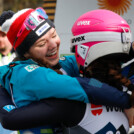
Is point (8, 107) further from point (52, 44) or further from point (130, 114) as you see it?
point (130, 114)

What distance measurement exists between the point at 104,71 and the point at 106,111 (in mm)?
240

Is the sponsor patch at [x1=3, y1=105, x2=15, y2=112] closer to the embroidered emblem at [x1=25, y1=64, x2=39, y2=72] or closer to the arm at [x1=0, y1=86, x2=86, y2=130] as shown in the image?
the arm at [x1=0, y1=86, x2=86, y2=130]

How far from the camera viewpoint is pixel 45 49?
2018mm

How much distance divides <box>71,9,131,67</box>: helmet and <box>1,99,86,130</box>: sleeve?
32cm

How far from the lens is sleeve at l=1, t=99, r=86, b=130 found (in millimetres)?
1659

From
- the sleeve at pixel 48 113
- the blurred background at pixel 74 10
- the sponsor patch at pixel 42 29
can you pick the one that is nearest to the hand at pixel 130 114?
the sleeve at pixel 48 113

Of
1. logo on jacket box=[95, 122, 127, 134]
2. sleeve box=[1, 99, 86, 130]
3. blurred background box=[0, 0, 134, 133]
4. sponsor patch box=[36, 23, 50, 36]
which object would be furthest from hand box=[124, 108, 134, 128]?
blurred background box=[0, 0, 134, 133]

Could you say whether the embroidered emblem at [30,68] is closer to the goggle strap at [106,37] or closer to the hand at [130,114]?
the goggle strap at [106,37]

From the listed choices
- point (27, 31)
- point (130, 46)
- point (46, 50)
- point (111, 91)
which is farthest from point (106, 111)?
point (27, 31)

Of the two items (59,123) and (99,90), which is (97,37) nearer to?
(99,90)

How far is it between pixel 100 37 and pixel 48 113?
0.55 meters

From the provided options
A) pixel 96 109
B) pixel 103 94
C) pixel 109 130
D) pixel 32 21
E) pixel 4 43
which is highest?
pixel 32 21

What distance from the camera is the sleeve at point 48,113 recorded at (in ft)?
5.44

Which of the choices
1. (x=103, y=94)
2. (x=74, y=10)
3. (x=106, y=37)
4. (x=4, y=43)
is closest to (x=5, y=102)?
(x=103, y=94)
